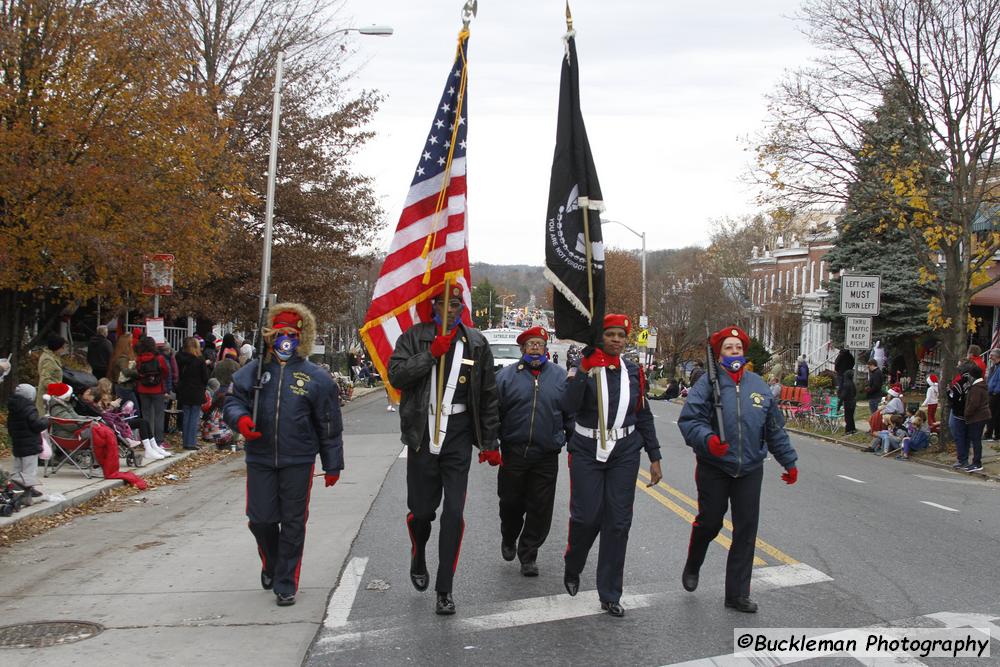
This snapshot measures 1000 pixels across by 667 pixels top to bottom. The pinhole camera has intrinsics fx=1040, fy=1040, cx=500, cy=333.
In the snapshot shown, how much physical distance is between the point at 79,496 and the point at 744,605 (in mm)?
7862

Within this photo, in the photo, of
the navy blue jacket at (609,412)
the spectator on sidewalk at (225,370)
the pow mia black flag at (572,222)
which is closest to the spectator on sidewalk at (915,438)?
the spectator on sidewalk at (225,370)

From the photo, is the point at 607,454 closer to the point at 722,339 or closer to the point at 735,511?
the point at 735,511

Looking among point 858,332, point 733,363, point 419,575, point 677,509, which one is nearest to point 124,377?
point 677,509

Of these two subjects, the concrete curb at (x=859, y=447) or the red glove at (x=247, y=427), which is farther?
the concrete curb at (x=859, y=447)

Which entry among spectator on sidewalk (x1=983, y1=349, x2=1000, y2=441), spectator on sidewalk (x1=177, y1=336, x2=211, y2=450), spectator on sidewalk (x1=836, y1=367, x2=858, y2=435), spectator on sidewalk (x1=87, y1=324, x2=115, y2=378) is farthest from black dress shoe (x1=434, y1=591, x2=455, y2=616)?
spectator on sidewalk (x1=836, y1=367, x2=858, y2=435)

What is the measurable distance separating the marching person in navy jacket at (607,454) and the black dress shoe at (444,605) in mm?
865

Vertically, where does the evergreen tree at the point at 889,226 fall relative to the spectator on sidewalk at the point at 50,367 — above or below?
above

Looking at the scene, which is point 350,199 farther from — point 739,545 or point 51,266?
point 739,545

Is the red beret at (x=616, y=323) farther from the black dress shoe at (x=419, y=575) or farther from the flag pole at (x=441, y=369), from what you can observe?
the black dress shoe at (x=419, y=575)

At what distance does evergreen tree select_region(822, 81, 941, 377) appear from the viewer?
19453 millimetres

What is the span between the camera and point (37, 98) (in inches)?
619

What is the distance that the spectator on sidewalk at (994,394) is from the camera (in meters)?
19.7

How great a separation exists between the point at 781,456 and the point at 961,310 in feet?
48.0

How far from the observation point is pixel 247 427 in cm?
661
